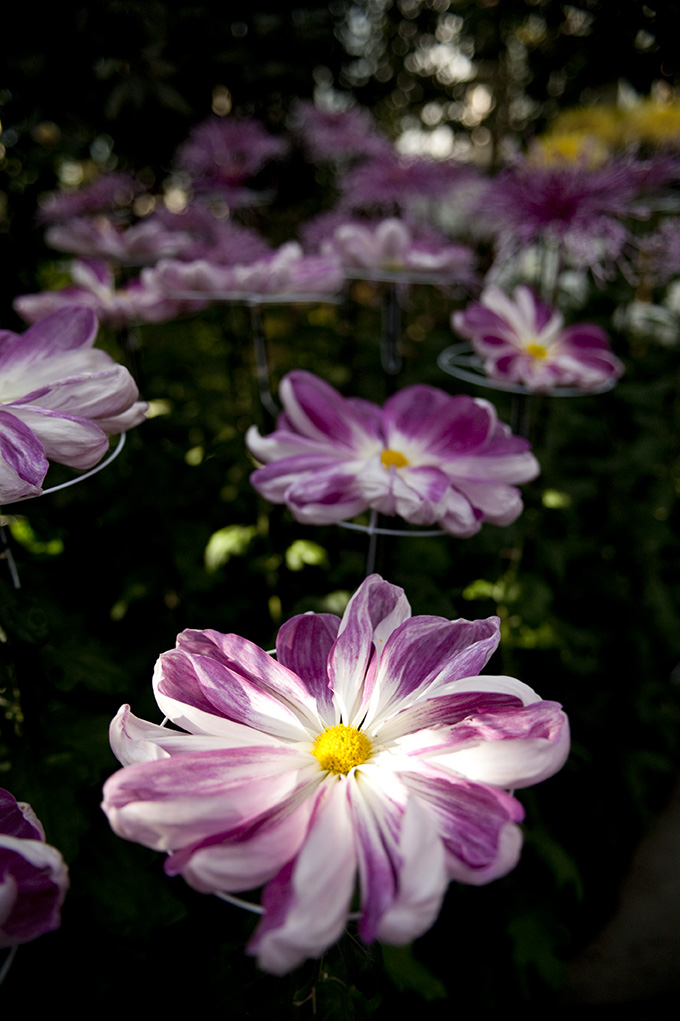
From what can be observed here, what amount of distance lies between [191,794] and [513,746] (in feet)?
0.65

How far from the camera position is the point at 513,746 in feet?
1.36

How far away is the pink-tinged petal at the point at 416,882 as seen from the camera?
1.14ft

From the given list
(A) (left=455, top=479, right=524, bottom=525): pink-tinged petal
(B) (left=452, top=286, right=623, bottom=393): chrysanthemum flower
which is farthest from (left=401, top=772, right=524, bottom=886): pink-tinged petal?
(B) (left=452, top=286, right=623, bottom=393): chrysanthemum flower

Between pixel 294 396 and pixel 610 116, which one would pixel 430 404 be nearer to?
pixel 294 396

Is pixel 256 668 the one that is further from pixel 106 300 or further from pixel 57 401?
pixel 106 300

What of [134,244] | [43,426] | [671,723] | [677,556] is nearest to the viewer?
[43,426]

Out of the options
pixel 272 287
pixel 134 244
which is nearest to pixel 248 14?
pixel 134 244

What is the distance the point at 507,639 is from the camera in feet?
4.08

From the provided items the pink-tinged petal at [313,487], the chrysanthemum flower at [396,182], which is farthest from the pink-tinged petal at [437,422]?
the chrysanthemum flower at [396,182]

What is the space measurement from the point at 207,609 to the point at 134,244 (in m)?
0.77

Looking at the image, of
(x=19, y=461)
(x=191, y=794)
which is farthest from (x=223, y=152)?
(x=191, y=794)

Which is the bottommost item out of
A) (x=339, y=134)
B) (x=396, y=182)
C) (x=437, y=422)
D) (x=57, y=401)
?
(x=437, y=422)

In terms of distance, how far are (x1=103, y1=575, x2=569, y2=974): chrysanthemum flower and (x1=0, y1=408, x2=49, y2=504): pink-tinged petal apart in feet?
0.54

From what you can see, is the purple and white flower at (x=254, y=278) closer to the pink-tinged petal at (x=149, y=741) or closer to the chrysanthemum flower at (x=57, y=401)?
the chrysanthemum flower at (x=57, y=401)
